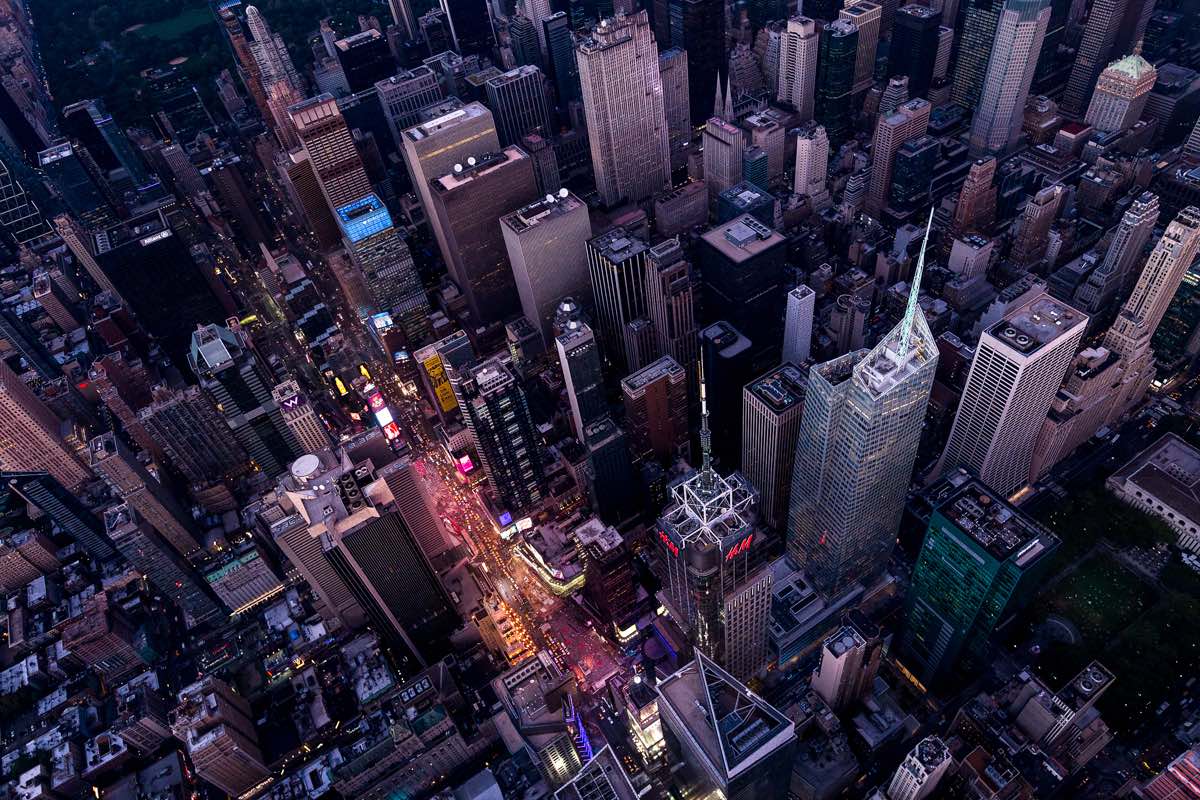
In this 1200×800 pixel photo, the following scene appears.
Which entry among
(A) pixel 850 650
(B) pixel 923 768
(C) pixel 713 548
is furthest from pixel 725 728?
(B) pixel 923 768

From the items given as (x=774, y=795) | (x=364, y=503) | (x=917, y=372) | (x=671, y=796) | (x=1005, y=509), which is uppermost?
(x=917, y=372)

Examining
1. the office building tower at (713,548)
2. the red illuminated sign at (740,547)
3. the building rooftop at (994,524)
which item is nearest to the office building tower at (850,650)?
the office building tower at (713,548)

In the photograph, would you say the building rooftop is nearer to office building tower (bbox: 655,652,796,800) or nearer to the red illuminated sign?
the red illuminated sign

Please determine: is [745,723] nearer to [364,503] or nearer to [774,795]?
[774,795]

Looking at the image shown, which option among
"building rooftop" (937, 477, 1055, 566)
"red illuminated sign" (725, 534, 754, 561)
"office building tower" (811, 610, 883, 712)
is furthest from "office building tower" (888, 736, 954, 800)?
"red illuminated sign" (725, 534, 754, 561)

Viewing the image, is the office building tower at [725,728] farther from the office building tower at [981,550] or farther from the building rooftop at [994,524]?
the building rooftop at [994,524]

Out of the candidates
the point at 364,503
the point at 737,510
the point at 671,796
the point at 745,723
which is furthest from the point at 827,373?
the point at 364,503
